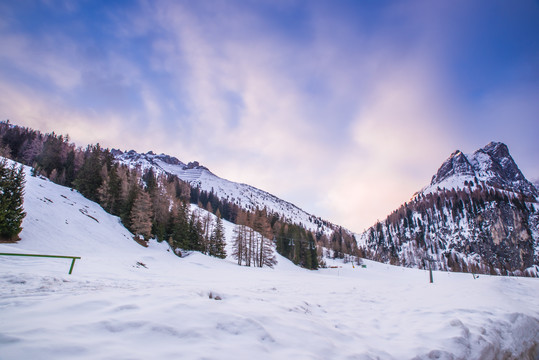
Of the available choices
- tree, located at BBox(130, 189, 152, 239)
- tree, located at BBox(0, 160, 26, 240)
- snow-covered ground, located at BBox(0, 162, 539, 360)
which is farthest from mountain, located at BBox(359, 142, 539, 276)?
tree, located at BBox(0, 160, 26, 240)

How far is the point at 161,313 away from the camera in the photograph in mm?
4773

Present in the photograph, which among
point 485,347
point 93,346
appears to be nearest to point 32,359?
point 93,346

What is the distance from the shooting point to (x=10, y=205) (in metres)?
21.2

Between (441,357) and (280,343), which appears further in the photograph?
(441,357)

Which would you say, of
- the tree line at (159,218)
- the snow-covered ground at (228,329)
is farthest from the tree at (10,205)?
the tree line at (159,218)

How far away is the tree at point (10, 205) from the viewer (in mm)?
20438

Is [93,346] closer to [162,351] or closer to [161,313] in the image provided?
[162,351]

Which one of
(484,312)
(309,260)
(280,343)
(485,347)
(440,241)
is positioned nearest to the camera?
(280,343)

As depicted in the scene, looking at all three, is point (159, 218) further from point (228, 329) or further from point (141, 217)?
point (228, 329)

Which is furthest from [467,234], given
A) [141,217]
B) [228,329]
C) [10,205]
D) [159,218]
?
[10,205]

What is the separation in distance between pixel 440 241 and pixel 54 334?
19053 centimetres

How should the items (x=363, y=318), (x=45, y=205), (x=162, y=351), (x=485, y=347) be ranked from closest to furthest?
(x=162, y=351), (x=485, y=347), (x=363, y=318), (x=45, y=205)

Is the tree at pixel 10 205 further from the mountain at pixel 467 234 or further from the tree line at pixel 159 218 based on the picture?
the mountain at pixel 467 234

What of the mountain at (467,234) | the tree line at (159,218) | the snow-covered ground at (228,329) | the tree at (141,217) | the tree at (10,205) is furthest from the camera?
the mountain at (467,234)
